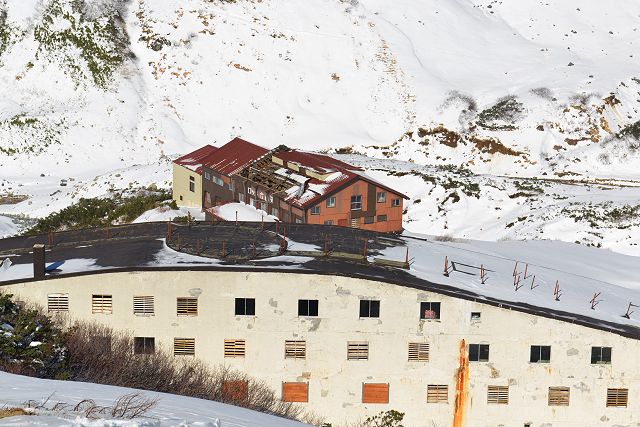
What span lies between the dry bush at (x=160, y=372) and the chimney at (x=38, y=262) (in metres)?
3.05

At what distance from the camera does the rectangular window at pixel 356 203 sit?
71.3 meters

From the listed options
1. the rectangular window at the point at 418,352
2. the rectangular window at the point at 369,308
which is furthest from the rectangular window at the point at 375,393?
the rectangular window at the point at 369,308

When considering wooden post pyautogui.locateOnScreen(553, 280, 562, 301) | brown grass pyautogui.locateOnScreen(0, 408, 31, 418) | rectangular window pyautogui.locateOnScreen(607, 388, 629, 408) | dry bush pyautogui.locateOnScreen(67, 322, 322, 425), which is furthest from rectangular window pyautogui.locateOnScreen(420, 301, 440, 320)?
brown grass pyautogui.locateOnScreen(0, 408, 31, 418)

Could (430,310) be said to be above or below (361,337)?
above

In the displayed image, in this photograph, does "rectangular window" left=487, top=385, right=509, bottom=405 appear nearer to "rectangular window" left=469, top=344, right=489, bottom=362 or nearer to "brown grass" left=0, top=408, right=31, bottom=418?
"rectangular window" left=469, top=344, right=489, bottom=362

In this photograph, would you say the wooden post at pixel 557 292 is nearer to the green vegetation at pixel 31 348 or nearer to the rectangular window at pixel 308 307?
the rectangular window at pixel 308 307

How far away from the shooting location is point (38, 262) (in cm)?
4397

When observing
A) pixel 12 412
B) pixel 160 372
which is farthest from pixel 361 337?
pixel 12 412

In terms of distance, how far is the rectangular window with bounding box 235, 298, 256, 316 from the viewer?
144 feet

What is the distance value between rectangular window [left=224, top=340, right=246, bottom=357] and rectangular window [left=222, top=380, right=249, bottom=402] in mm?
1286

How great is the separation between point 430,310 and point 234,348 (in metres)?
9.53

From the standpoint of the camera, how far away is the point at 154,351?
1737 inches

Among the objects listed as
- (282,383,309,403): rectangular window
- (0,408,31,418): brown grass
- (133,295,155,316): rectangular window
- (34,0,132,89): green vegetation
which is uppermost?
(34,0,132,89): green vegetation

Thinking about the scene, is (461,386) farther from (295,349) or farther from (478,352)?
(295,349)
